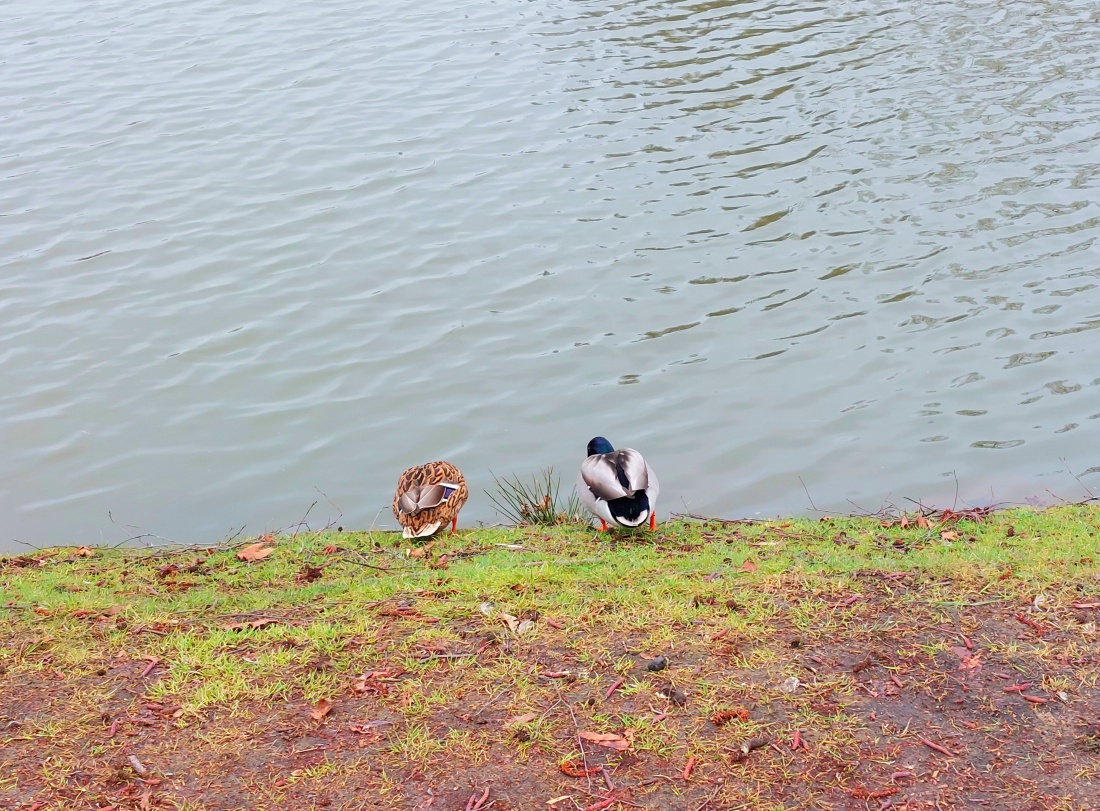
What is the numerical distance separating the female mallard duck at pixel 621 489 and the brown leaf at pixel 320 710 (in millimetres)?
2675

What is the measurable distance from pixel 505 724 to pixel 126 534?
4.98 meters

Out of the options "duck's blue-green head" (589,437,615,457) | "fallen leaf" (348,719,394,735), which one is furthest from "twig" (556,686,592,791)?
"duck's blue-green head" (589,437,615,457)

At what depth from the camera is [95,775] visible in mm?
3869

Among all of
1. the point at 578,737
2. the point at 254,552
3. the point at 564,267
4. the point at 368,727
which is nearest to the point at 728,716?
the point at 578,737

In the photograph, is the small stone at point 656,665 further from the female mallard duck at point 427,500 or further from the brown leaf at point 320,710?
the female mallard duck at point 427,500

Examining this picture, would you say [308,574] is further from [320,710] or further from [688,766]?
[688,766]

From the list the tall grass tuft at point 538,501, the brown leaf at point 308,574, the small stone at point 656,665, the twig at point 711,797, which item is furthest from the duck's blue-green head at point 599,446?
the twig at point 711,797

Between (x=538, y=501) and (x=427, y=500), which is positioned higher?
(x=427, y=500)

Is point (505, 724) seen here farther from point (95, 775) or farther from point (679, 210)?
point (679, 210)

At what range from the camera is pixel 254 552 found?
659 centimetres

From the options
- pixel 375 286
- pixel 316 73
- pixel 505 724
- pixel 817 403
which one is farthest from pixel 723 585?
pixel 316 73

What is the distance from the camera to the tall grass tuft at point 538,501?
7.50 meters

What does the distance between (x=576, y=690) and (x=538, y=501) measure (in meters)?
3.50

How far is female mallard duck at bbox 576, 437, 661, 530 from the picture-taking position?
6.49 m
